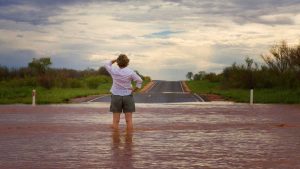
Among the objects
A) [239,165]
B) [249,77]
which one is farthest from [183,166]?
[249,77]

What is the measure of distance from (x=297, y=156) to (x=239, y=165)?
1.67 m

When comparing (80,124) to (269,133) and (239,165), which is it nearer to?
(269,133)

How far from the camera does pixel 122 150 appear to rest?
37.5 feet

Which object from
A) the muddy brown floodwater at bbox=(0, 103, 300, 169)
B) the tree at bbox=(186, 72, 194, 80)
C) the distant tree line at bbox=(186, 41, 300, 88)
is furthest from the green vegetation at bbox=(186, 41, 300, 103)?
the tree at bbox=(186, 72, 194, 80)

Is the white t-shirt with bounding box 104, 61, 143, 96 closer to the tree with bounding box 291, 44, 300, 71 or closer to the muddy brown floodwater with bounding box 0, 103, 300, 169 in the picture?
the muddy brown floodwater with bounding box 0, 103, 300, 169

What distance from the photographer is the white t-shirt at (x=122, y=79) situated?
13992 millimetres

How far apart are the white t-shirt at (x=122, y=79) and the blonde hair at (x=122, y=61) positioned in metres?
0.10

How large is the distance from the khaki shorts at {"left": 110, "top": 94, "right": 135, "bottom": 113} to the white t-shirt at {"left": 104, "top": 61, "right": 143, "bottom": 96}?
10 centimetres

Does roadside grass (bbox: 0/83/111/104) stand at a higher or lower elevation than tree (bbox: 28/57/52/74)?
lower

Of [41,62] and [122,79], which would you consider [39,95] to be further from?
[41,62]

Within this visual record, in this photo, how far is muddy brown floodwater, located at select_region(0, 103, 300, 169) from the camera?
9.89m

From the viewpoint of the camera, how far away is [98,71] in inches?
4299

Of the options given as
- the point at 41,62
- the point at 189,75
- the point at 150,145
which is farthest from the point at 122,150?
the point at 189,75

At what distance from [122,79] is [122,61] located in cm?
43
